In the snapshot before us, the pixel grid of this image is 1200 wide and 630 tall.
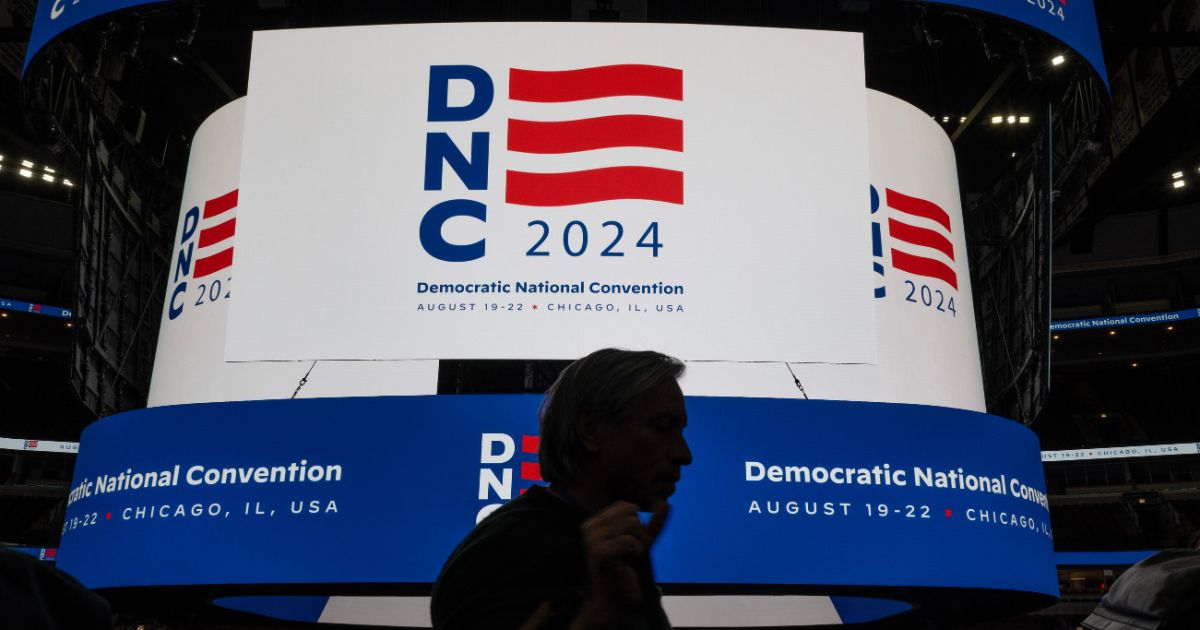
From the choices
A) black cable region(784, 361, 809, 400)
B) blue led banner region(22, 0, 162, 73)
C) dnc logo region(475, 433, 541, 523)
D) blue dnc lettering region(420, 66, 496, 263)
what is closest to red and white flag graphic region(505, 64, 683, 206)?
blue dnc lettering region(420, 66, 496, 263)

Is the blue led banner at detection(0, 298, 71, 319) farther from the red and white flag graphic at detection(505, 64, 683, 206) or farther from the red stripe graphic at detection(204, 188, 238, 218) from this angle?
the red and white flag graphic at detection(505, 64, 683, 206)

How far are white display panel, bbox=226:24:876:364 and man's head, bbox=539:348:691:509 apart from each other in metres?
3.06

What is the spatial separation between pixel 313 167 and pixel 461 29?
1.04 m

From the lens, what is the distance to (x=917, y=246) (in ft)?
18.2

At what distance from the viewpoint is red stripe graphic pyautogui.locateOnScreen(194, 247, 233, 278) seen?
216 inches

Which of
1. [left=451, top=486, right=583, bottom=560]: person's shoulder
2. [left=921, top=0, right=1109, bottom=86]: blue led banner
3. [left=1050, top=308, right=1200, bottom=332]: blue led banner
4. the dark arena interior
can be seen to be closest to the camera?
[left=451, top=486, right=583, bottom=560]: person's shoulder

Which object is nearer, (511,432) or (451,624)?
(451,624)

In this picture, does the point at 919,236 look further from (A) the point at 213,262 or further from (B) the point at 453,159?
(A) the point at 213,262

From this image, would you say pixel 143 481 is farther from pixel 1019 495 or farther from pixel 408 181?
pixel 1019 495

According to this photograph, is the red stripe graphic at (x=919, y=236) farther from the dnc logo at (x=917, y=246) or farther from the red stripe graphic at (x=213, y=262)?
the red stripe graphic at (x=213, y=262)

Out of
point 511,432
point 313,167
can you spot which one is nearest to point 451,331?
point 511,432

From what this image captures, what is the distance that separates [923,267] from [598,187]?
1.98m

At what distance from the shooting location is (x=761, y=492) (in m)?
4.23

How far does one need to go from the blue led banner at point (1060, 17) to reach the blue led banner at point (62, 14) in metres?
4.09
